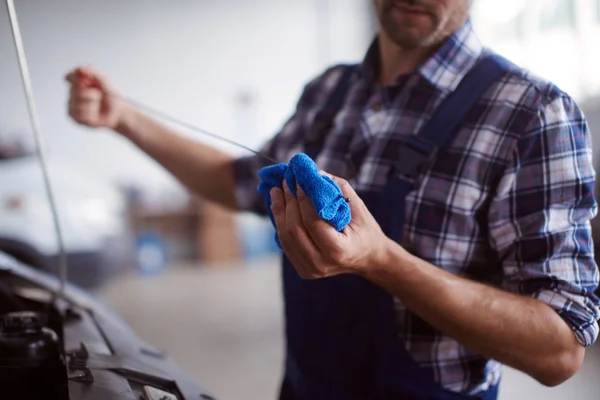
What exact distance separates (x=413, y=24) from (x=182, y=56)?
16.3 feet

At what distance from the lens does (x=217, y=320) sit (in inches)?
152

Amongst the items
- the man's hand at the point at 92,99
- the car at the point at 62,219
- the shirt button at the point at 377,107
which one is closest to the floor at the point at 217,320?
the car at the point at 62,219

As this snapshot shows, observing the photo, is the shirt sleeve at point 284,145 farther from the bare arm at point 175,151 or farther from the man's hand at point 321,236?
the man's hand at point 321,236

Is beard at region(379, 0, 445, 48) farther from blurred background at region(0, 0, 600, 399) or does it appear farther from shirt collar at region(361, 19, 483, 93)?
blurred background at region(0, 0, 600, 399)

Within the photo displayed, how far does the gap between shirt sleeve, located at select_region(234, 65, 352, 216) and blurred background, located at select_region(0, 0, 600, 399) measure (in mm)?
1519

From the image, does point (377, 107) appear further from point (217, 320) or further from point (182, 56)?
point (182, 56)

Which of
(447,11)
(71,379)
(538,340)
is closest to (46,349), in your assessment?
(71,379)

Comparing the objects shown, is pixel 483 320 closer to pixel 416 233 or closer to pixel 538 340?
pixel 538 340

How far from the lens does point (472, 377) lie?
1.01 meters

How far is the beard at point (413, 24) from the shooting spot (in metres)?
1.00

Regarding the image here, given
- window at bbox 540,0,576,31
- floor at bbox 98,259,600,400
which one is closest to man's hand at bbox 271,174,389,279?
floor at bbox 98,259,600,400

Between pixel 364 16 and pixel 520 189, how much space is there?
5.64 m

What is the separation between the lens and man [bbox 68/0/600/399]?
2.85ft

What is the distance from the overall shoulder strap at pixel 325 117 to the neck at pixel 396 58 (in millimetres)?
89
